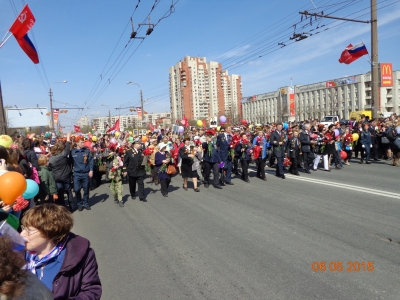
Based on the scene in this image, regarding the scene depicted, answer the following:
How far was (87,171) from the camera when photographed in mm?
8648

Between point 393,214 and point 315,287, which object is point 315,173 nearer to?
point 393,214

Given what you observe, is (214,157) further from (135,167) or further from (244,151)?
(135,167)

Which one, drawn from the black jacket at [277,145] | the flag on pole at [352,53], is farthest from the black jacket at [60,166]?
the flag on pole at [352,53]

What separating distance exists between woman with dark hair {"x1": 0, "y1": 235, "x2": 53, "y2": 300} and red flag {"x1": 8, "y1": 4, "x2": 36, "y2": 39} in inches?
421

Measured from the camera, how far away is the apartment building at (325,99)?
262ft

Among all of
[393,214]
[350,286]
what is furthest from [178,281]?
[393,214]

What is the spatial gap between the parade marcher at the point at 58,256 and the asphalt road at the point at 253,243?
1.65 metres

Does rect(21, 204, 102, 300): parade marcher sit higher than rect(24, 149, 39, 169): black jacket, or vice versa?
rect(24, 149, 39, 169): black jacket

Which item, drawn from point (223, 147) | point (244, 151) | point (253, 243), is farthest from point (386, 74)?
point (253, 243)

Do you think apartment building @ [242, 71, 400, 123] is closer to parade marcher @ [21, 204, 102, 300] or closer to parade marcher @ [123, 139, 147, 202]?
parade marcher @ [123, 139, 147, 202]

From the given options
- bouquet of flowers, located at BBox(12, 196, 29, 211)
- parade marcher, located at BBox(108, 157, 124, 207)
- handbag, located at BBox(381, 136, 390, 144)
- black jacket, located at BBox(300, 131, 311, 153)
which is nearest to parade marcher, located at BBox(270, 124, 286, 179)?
black jacket, located at BBox(300, 131, 311, 153)

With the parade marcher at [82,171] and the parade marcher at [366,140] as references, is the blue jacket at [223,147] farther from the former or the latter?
the parade marcher at [366,140]
